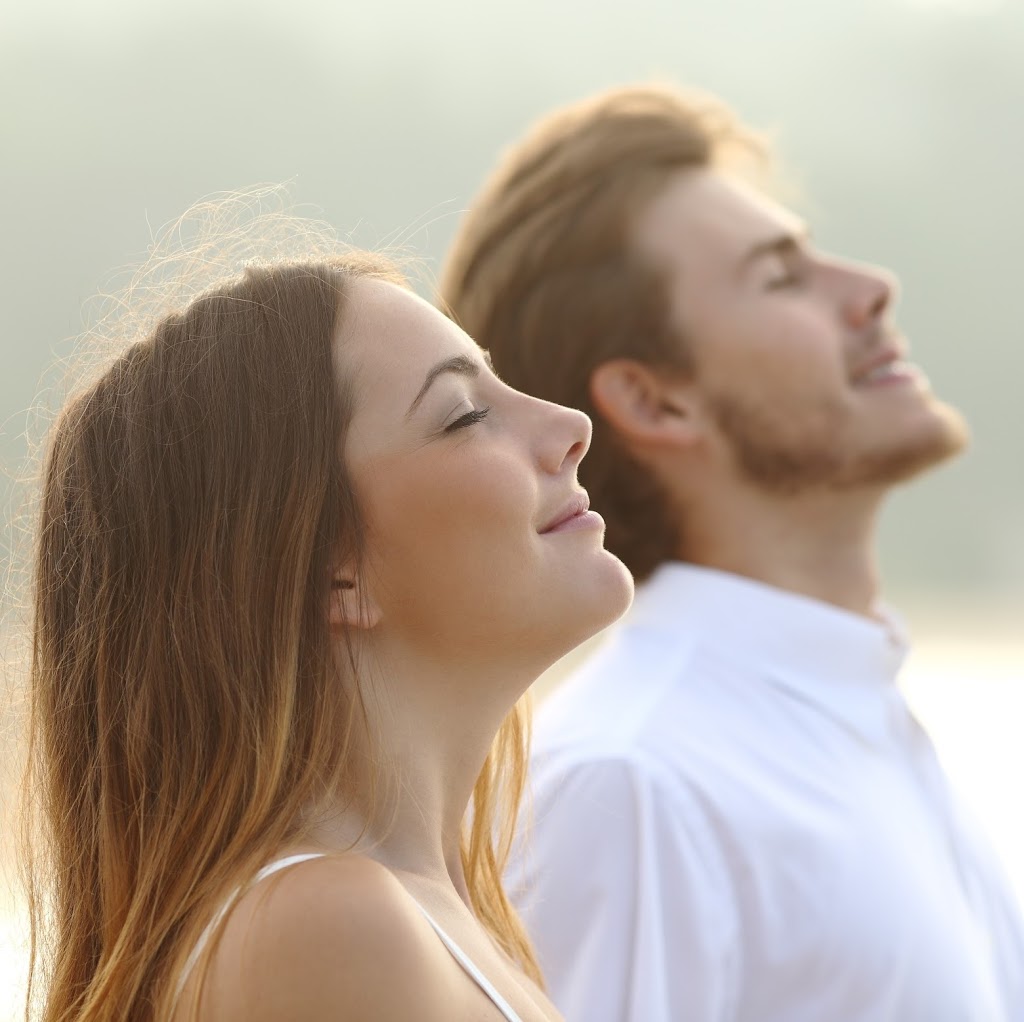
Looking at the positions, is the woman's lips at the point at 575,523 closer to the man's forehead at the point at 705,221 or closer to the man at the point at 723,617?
the man at the point at 723,617

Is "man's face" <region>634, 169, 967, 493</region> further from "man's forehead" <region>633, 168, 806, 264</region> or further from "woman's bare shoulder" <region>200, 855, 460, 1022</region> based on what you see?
"woman's bare shoulder" <region>200, 855, 460, 1022</region>

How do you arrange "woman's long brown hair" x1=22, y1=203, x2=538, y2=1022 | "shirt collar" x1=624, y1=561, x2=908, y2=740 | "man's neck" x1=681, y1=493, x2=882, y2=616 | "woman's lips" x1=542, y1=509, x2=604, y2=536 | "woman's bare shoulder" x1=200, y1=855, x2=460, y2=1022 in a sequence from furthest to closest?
"man's neck" x1=681, y1=493, x2=882, y2=616 → "shirt collar" x1=624, y1=561, x2=908, y2=740 → "woman's lips" x1=542, y1=509, x2=604, y2=536 → "woman's long brown hair" x1=22, y1=203, x2=538, y2=1022 → "woman's bare shoulder" x1=200, y1=855, x2=460, y2=1022

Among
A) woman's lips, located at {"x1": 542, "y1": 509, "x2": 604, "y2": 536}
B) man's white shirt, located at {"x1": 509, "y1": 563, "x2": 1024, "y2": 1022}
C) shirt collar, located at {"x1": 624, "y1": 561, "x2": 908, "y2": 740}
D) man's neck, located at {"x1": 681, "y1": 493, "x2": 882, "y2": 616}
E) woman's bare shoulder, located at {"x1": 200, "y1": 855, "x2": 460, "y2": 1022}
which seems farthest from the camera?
man's neck, located at {"x1": 681, "y1": 493, "x2": 882, "y2": 616}

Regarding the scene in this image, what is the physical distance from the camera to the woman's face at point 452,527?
94 cm

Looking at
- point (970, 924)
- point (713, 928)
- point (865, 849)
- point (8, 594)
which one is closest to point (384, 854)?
point (8, 594)

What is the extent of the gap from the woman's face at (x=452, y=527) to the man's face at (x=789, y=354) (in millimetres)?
739

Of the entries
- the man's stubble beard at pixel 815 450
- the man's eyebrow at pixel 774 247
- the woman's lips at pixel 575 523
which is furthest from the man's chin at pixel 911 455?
the woman's lips at pixel 575 523

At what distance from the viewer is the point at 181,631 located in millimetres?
912

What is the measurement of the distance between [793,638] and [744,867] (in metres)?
0.33

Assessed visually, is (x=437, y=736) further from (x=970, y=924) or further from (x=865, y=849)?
(x=970, y=924)

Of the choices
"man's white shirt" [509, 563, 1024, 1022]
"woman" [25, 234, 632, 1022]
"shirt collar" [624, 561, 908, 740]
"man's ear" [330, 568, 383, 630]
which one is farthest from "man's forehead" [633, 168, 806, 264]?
"man's ear" [330, 568, 383, 630]

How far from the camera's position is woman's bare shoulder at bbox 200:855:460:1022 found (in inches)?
30.4

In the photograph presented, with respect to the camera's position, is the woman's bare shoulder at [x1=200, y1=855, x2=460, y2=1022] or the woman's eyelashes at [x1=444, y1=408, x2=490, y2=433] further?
the woman's eyelashes at [x1=444, y1=408, x2=490, y2=433]

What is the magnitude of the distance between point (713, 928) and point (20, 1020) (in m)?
0.59
